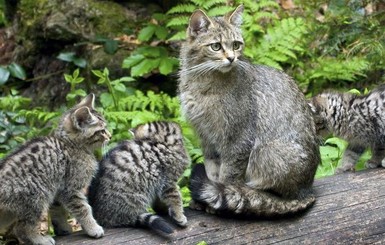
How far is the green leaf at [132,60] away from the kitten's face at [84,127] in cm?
353

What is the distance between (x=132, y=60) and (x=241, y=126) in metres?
3.49

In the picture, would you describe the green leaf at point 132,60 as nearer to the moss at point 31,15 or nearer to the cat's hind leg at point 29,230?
the moss at point 31,15

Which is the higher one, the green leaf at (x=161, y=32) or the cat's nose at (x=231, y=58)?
the green leaf at (x=161, y=32)

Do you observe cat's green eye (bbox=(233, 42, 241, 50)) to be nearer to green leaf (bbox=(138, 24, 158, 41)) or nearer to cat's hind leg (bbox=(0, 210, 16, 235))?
cat's hind leg (bbox=(0, 210, 16, 235))

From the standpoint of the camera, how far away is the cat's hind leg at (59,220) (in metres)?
5.69

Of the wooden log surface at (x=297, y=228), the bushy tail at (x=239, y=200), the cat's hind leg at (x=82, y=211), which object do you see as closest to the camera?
the cat's hind leg at (x=82, y=211)

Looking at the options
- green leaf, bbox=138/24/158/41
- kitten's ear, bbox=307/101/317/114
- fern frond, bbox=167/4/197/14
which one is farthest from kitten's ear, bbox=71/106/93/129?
green leaf, bbox=138/24/158/41

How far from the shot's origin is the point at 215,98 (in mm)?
6160

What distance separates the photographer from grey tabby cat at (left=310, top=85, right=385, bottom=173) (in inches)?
259

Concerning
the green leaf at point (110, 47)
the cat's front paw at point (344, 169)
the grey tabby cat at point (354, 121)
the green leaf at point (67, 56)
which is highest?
the green leaf at point (110, 47)

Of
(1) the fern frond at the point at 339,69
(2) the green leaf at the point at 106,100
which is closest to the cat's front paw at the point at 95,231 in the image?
(2) the green leaf at the point at 106,100

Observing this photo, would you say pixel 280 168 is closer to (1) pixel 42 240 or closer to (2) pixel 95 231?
(2) pixel 95 231

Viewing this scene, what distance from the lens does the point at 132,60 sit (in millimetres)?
9289

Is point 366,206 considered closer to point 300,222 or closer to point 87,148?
point 300,222
